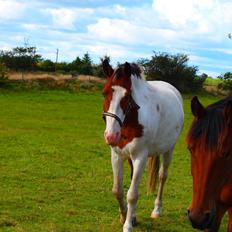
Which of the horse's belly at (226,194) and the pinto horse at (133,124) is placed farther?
the pinto horse at (133,124)

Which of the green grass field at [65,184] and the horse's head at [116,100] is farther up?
the horse's head at [116,100]

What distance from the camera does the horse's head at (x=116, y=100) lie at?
5.34 meters

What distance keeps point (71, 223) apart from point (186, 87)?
32.5 meters

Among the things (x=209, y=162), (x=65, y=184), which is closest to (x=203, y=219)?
(x=209, y=162)

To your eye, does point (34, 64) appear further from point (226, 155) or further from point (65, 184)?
point (226, 155)

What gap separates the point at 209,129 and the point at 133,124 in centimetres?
249

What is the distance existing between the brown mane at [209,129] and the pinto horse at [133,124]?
6.13ft

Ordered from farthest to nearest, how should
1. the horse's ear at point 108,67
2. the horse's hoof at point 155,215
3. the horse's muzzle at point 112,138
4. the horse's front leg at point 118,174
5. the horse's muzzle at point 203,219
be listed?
the horse's hoof at point 155,215, the horse's front leg at point 118,174, the horse's ear at point 108,67, the horse's muzzle at point 112,138, the horse's muzzle at point 203,219

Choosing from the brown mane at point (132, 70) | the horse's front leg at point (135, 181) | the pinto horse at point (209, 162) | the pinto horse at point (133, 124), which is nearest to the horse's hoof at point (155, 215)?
the pinto horse at point (133, 124)

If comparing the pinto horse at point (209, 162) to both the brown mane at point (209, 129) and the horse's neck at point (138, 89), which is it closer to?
the brown mane at point (209, 129)

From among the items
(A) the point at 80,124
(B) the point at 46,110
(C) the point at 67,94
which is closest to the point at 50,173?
(A) the point at 80,124

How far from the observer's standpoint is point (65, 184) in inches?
338

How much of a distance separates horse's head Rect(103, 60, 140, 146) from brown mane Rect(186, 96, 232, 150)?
1863 mm

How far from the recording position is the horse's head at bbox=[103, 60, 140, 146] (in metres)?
5.34
